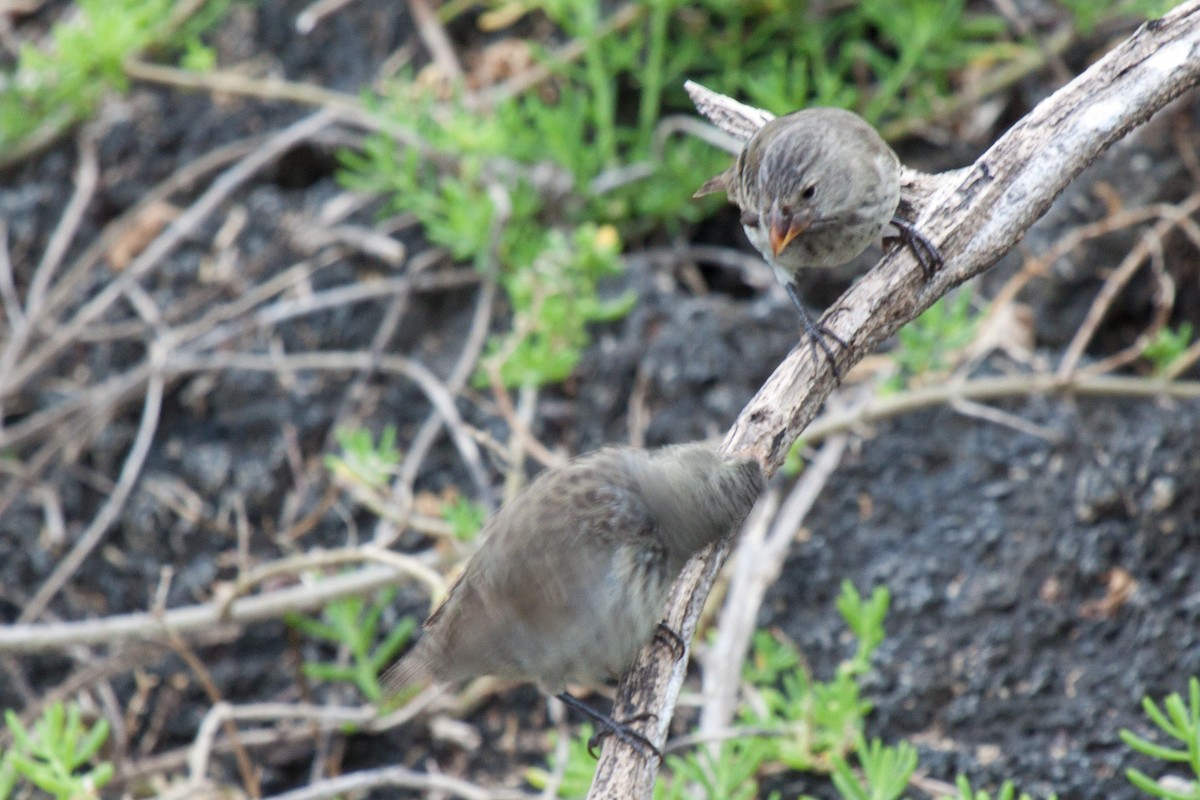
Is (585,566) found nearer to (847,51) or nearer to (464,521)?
A: (464,521)

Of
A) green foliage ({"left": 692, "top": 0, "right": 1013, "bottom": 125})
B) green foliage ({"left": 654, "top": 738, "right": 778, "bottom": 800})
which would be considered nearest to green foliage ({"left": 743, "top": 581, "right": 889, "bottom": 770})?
green foliage ({"left": 654, "top": 738, "right": 778, "bottom": 800})

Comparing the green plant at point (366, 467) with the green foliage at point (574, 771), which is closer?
the green foliage at point (574, 771)

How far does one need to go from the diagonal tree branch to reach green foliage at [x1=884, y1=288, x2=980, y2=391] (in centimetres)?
111

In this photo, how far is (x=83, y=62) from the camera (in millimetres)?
5461

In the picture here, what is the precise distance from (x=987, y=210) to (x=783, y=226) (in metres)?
0.60

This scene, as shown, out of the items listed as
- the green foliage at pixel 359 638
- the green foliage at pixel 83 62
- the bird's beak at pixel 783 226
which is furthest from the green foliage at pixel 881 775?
the green foliage at pixel 83 62

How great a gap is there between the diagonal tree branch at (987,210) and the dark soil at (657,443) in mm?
1231

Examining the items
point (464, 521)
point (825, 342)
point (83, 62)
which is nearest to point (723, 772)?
point (825, 342)

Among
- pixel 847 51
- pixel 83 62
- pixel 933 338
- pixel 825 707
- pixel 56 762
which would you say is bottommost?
pixel 825 707

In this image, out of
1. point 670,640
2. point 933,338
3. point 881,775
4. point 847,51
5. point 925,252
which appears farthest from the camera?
point 847,51

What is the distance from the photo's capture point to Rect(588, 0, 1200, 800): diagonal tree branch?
2.87 m

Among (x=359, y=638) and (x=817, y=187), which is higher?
(x=817, y=187)

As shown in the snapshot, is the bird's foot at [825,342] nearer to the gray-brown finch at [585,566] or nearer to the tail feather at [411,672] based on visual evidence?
the gray-brown finch at [585,566]

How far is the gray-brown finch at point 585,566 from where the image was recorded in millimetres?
2846
